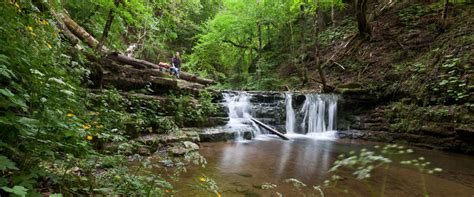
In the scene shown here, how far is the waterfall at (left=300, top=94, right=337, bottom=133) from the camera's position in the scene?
10.5 metres

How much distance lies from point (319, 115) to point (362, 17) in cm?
556

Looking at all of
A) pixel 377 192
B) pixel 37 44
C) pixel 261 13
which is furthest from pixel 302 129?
pixel 37 44

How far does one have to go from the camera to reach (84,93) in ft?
13.9

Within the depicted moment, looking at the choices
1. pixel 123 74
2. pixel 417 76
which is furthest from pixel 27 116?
pixel 417 76

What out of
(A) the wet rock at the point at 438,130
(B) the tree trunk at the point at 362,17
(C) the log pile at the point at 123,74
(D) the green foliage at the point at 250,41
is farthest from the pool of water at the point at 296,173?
(D) the green foliage at the point at 250,41

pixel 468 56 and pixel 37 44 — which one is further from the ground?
pixel 468 56

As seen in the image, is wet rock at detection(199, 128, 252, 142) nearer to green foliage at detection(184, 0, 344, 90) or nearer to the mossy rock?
the mossy rock

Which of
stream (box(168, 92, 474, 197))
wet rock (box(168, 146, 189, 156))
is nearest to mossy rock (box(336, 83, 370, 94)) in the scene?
stream (box(168, 92, 474, 197))

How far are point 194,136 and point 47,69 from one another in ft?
15.0

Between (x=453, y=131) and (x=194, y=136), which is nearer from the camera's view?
(x=194, y=136)

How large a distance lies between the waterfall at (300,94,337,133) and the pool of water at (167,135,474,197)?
366cm

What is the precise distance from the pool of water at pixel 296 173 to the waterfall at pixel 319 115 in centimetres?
366

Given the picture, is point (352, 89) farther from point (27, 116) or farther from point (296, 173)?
point (27, 116)

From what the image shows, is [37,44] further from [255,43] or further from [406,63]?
[255,43]
